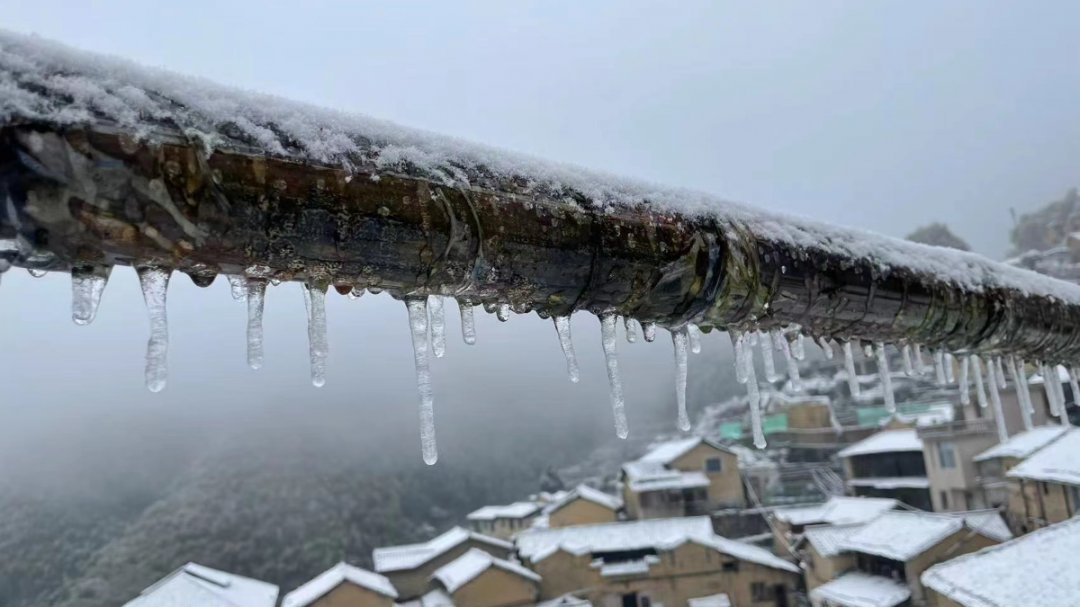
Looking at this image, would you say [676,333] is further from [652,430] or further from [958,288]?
[652,430]

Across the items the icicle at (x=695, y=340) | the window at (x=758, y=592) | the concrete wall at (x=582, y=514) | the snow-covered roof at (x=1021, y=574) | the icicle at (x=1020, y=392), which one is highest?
the icicle at (x=695, y=340)

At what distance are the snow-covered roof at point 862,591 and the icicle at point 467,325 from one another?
1993 centimetres

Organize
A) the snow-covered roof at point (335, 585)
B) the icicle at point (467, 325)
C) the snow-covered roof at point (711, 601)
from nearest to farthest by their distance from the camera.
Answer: the icicle at point (467, 325)
the snow-covered roof at point (335, 585)
the snow-covered roof at point (711, 601)

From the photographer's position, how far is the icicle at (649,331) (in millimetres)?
2515

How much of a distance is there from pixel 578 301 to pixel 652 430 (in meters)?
61.8

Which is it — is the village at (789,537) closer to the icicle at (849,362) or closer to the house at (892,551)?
the house at (892,551)

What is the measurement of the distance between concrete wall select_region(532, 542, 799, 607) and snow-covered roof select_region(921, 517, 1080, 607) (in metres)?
10.4

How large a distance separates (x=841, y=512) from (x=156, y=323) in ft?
99.4

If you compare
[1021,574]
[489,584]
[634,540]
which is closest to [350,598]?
[489,584]

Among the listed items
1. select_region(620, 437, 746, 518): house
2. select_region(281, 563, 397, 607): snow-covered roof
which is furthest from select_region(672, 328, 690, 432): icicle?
select_region(620, 437, 746, 518): house

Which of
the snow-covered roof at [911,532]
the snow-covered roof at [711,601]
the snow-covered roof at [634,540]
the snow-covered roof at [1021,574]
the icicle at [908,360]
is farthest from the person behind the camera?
the snow-covered roof at [634,540]

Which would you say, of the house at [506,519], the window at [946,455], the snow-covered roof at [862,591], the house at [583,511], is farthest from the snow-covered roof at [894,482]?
the house at [506,519]

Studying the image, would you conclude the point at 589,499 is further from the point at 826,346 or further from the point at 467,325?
the point at 467,325

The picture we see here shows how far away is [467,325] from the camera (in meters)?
2.39
